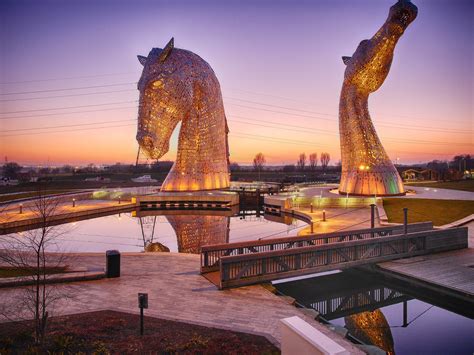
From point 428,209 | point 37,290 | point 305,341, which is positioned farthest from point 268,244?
point 428,209

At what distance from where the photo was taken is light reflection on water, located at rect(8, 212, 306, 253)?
16.7 m

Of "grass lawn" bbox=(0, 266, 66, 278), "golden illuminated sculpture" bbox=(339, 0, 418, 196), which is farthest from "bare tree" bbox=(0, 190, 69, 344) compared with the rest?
"golden illuminated sculpture" bbox=(339, 0, 418, 196)

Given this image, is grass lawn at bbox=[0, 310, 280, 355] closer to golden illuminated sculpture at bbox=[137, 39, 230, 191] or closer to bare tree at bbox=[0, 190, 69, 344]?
bare tree at bbox=[0, 190, 69, 344]

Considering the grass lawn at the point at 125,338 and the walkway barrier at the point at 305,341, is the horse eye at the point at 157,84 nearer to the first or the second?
the grass lawn at the point at 125,338

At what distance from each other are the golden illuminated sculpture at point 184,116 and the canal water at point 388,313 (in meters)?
18.0

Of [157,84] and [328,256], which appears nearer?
[328,256]

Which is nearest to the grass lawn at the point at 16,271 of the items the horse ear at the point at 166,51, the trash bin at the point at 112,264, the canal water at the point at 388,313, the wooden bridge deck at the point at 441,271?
the trash bin at the point at 112,264

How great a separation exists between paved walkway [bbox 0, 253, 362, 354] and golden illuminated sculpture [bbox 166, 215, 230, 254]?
5.40 meters

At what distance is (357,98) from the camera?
28156 millimetres

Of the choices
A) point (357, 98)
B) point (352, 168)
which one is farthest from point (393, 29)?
→ point (352, 168)

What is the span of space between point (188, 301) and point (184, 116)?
22756 millimetres

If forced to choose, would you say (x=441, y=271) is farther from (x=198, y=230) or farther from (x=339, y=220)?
(x=198, y=230)

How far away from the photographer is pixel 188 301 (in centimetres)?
881

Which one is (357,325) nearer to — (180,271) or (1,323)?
(180,271)
